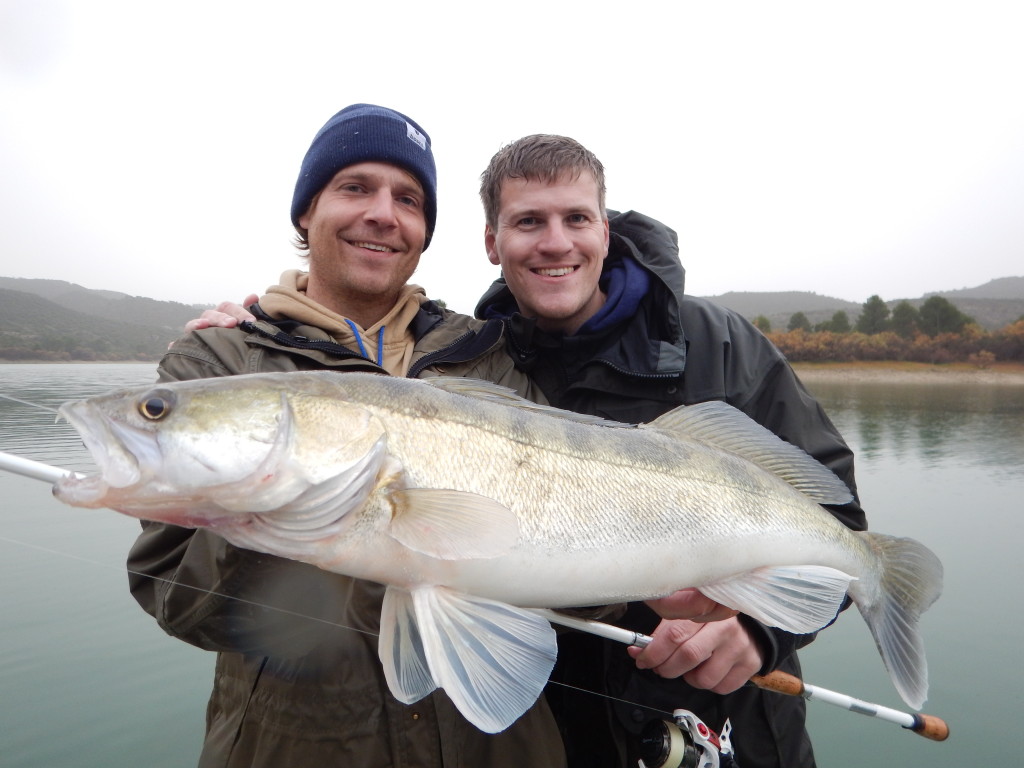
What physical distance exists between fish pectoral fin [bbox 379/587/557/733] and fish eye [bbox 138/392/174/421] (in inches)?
34.6

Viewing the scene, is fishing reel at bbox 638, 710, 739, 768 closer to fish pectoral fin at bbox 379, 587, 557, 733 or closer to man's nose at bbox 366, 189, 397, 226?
fish pectoral fin at bbox 379, 587, 557, 733

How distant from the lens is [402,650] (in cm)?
188

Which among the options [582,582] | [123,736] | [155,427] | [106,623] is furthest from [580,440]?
[106,623]

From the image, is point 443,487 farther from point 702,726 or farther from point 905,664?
point 905,664

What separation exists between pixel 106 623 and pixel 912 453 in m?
19.9

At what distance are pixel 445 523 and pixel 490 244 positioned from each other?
2.22m

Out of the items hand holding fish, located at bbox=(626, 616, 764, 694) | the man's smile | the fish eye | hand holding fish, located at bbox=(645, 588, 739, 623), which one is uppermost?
the man's smile

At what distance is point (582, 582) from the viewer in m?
2.01

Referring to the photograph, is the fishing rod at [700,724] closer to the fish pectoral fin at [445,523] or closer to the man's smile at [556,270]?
the fish pectoral fin at [445,523]

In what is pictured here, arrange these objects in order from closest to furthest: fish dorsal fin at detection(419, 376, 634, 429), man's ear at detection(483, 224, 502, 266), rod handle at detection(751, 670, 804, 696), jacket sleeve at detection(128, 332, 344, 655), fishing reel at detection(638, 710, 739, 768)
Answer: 1. jacket sleeve at detection(128, 332, 344, 655)
2. fish dorsal fin at detection(419, 376, 634, 429)
3. fishing reel at detection(638, 710, 739, 768)
4. rod handle at detection(751, 670, 804, 696)
5. man's ear at detection(483, 224, 502, 266)

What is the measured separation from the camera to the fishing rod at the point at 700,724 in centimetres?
233

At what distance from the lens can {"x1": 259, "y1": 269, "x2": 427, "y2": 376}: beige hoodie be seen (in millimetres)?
2877

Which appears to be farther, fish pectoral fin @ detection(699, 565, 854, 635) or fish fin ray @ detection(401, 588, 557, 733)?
fish pectoral fin @ detection(699, 565, 854, 635)

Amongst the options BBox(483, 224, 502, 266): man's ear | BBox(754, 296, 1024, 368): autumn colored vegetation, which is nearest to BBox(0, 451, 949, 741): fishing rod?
BBox(483, 224, 502, 266): man's ear
